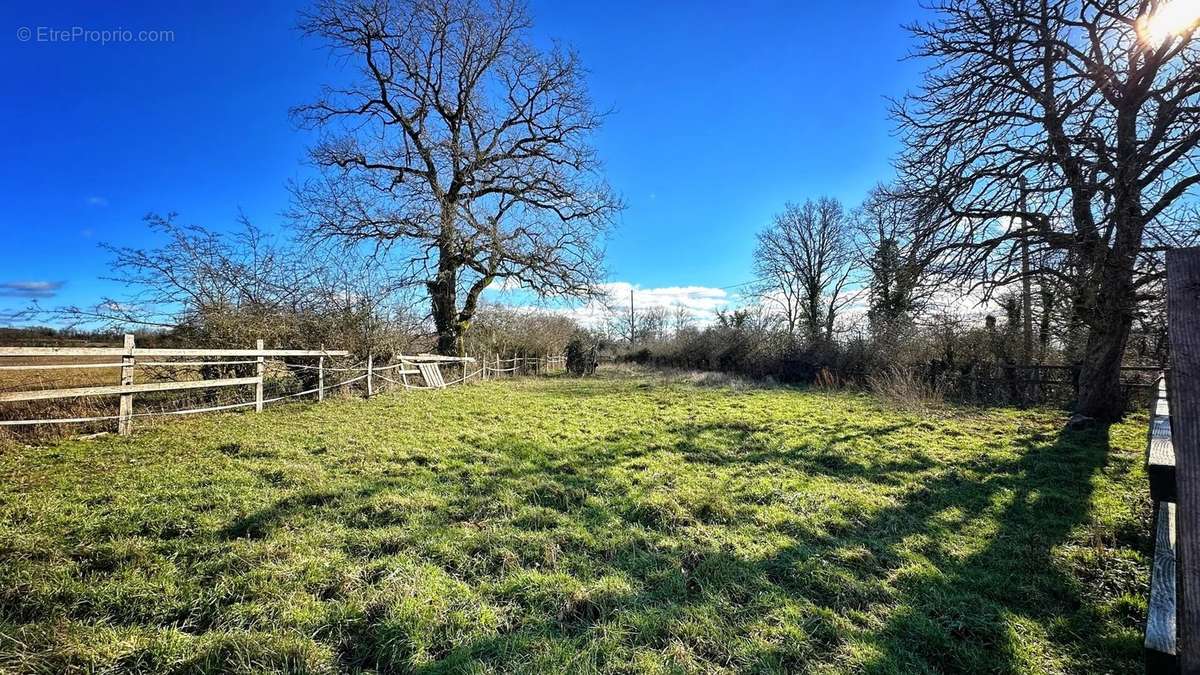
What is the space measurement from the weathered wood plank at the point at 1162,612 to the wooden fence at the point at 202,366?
326 inches

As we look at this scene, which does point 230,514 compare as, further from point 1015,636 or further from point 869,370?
point 869,370

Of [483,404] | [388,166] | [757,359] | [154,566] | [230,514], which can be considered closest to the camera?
[154,566]

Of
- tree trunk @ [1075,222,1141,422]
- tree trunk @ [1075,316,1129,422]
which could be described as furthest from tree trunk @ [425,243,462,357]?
tree trunk @ [1075,316,1129,422]

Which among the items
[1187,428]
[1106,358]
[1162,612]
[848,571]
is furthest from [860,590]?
[1106,358]

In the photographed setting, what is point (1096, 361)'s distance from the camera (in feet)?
28.6

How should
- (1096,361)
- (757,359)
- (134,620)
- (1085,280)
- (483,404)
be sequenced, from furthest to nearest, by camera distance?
(757,359)
(483,404)
(1096,361)
(1085,280)
(134,620)

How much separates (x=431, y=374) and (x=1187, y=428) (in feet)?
52.8

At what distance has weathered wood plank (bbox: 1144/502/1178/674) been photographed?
4.32 ft

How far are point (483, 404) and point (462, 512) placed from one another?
24.4 ft

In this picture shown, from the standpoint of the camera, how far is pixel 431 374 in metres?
15.6

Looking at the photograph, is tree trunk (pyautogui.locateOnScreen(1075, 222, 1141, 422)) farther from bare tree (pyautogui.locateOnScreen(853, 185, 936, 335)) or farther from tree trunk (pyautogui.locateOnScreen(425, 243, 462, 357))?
tree trunk (pyautogui.locateOnScreen(425, 243, 462, 357))

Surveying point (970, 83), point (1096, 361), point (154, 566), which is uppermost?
point (970, 83)

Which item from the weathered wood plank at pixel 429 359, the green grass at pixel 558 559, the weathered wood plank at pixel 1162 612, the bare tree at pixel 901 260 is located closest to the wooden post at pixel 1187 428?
the weathered wood plank at pixel 1162 612

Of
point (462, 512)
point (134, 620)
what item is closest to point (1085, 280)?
point (462, 512)
